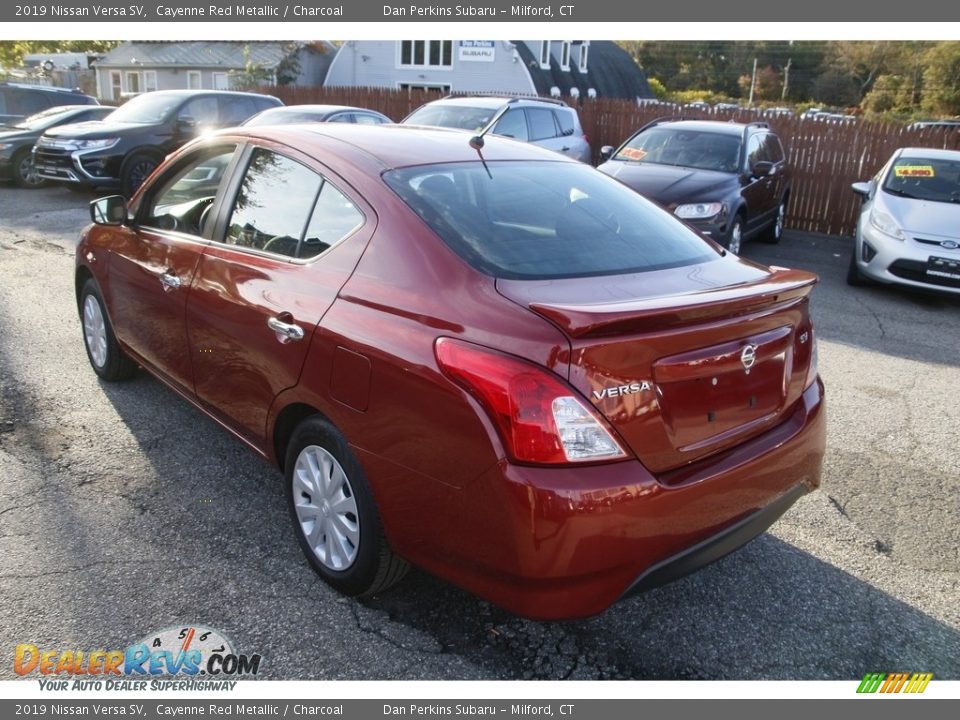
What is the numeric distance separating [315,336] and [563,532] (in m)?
1.17

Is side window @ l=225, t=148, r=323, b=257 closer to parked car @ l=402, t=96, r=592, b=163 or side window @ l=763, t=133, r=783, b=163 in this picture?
parked car @ l=402, t=96, r=592, b=163

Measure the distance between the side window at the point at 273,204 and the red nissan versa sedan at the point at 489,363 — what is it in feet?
0.04

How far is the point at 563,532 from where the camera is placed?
217cm

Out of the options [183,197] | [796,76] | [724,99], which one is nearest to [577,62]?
[724,99]

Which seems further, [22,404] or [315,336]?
[22,404]

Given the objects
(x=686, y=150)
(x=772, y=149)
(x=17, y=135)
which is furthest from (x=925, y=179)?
(x=17, y=135)

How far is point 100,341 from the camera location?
15.9 ft

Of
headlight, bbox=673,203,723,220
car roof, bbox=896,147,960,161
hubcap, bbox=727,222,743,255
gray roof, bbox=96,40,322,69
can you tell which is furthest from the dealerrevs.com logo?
gray roof, bbox=96,40,322,69

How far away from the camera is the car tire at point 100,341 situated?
4.71 metres

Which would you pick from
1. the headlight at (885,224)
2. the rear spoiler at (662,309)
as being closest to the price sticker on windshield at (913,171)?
the headlight at (885,224)

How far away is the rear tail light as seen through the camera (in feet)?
A: 7.14

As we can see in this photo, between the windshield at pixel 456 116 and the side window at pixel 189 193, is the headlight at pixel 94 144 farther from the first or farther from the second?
the side window at pixel 189 193

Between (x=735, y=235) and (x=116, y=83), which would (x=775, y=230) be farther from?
(x=116, y=83)
